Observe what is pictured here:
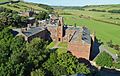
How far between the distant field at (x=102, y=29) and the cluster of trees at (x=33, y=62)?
49227 mm

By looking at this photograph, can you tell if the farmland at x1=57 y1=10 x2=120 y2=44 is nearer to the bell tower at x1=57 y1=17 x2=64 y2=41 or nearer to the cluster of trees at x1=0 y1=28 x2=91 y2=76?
the bell tower at x1=57 y1=17 x2=64 y2=41

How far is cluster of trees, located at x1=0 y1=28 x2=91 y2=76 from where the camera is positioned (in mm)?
47469

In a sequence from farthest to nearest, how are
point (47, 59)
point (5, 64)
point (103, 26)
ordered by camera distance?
point (103, 26)
point (47, 59)
point (5, 64)

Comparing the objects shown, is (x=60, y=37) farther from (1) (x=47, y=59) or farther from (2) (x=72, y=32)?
(1) (x=47, y=59)

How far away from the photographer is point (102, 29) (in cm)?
11988

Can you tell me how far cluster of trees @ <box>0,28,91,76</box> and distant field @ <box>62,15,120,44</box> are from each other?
49227mm

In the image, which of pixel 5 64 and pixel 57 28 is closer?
pixel 5 64

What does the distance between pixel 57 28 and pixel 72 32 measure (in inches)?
189

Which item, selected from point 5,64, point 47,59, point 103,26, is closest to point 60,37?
point 47,59

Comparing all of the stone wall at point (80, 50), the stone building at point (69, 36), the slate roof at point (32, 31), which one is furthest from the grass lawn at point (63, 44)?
the stone wall at point (80, 50)

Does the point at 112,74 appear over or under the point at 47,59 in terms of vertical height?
under

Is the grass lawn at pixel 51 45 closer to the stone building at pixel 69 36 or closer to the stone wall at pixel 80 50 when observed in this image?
the stone building at pixel 69 36

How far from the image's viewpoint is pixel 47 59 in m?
53.2

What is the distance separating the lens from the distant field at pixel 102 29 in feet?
349
